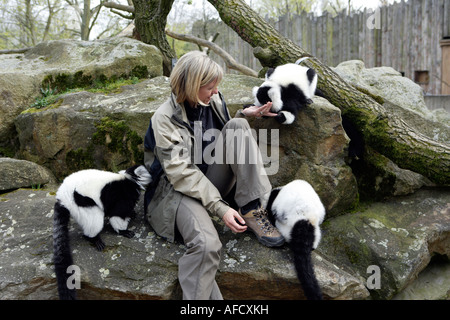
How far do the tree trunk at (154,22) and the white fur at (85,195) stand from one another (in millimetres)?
4117

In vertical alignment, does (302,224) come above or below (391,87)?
below

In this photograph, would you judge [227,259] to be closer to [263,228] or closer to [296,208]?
[263,228]

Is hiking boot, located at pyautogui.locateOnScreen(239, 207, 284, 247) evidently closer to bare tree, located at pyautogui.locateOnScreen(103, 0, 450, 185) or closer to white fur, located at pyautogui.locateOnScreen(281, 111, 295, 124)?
white fur, located at pyautogui.locateOnScreen(281, 111, 295, 124)

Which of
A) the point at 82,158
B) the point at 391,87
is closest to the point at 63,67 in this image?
the point at 82,158

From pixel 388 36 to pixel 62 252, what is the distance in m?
9.66

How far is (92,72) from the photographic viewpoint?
18.5 ft

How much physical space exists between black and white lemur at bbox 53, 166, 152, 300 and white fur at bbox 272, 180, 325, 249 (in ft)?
4.03

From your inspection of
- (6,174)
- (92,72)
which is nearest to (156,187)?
(6,174)

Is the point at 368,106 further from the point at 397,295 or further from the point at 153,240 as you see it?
the point at 153,240

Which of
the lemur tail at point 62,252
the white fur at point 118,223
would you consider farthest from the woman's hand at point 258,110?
the lemur tail at point 62,252

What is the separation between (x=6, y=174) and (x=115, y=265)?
219 centimetres

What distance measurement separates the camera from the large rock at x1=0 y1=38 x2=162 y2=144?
17.3 ft

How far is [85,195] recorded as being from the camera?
123 inches
